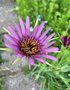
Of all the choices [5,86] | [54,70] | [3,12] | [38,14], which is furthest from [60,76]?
[3,12]

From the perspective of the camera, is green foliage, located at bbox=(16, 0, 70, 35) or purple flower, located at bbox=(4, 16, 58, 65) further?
green foliage, located at bbox=(16, 0, 70, 35)

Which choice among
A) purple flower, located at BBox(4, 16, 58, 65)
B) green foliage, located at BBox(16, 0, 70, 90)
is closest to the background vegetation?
green foliage, located at BBox(16, 0, 70, 90)

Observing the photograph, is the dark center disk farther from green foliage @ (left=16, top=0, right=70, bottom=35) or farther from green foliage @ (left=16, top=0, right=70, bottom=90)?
green foliage @ (left=16, top=0, right=70, bottom=35)

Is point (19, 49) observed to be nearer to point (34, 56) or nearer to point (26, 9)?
point (34, 56)

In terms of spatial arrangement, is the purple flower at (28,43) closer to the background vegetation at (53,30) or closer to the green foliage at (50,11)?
the background vegetation at (53,30)

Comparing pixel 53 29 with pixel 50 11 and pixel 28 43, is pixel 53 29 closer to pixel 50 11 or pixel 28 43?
pixel 50 11

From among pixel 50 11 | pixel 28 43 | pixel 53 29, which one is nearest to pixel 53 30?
pixel 53 29
